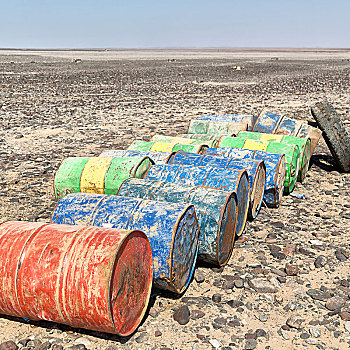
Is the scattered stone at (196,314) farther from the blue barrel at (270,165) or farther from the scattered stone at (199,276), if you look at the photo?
the blue barrel at (270,165)

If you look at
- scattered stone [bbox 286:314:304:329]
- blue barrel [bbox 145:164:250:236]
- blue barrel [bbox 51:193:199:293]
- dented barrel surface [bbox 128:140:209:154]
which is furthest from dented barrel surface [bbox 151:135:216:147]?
scattered stone [bbox 286:314:304:329]

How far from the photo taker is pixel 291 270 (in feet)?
14.1

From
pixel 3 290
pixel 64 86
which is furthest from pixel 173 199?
pixel 64 86

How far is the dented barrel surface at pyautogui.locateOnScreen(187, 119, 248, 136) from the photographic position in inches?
321

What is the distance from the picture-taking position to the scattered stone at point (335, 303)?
12.1 ft

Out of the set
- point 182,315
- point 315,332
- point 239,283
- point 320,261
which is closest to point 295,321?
point 315,332

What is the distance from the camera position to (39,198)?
620 cm

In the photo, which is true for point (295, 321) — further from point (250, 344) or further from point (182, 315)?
point (182, 315)

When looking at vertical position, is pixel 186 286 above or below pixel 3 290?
below

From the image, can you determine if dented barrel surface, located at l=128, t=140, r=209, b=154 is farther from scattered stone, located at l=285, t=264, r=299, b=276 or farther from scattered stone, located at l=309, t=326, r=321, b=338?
scattered stone, located at l=309, t=326, r=321, b=338

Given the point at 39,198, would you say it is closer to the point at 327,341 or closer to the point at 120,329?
the point at 120,329

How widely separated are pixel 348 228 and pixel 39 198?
472cm

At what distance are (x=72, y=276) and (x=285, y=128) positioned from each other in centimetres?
613

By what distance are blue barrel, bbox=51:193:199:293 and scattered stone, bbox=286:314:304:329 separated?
3.45 ft
